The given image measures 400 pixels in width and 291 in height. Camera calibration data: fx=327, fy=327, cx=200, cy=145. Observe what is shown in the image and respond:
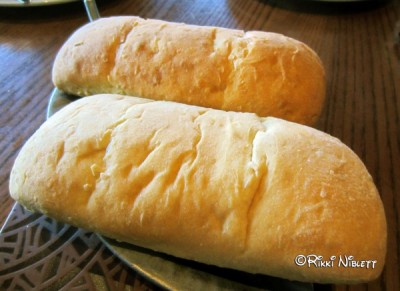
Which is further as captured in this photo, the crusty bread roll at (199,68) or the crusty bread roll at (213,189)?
the crusty bread roll at (199,68)

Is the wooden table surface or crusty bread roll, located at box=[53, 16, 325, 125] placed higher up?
crusty bread roll, located at box=[53, 16, 325, 125]

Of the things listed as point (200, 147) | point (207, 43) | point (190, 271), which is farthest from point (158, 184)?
point (207, 43)

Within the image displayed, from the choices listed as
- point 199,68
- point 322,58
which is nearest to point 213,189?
point 199,68

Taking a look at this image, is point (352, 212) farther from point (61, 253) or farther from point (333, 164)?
point (61, 253)

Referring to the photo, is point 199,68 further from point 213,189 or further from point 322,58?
point 322,58

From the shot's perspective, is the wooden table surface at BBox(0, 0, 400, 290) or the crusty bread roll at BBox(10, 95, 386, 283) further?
the wooden table surface at BBox(0, 0, 400, 290)
